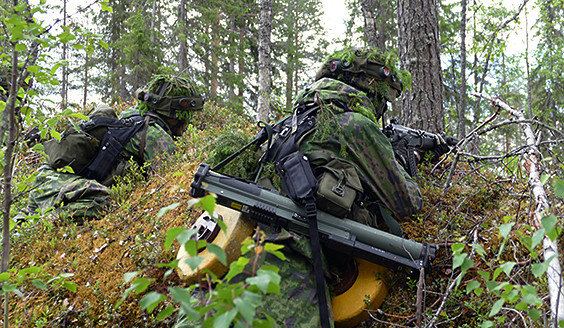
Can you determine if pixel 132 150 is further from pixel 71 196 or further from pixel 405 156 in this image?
pixel 405 156

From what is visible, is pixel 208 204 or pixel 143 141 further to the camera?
pixel 143 141

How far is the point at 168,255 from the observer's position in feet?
12.4

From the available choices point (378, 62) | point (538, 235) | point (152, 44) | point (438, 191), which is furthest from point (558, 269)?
point (152, 44)

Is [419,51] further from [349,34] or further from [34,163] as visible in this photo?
[349,34]

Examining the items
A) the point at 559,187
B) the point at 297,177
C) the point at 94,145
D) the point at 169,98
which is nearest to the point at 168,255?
the point at 297,177

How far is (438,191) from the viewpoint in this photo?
4109 millimetres

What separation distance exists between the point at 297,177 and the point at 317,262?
717 millimetres

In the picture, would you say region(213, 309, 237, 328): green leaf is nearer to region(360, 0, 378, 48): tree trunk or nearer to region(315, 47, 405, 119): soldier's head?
region(315, 47, 405, 119): soldier's head

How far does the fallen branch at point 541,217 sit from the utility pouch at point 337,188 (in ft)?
4.13

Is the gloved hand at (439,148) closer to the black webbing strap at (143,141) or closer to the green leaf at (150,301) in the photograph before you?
the green leaf at (150,301)

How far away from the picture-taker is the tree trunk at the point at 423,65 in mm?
5395

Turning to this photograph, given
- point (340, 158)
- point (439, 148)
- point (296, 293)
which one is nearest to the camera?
point (296, 293)

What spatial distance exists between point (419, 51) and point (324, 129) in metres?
3.25

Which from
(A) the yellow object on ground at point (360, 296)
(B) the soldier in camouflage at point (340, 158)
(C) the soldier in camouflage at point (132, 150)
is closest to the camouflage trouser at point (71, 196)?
(C) the soldier in camouflage at point (132, 150)
